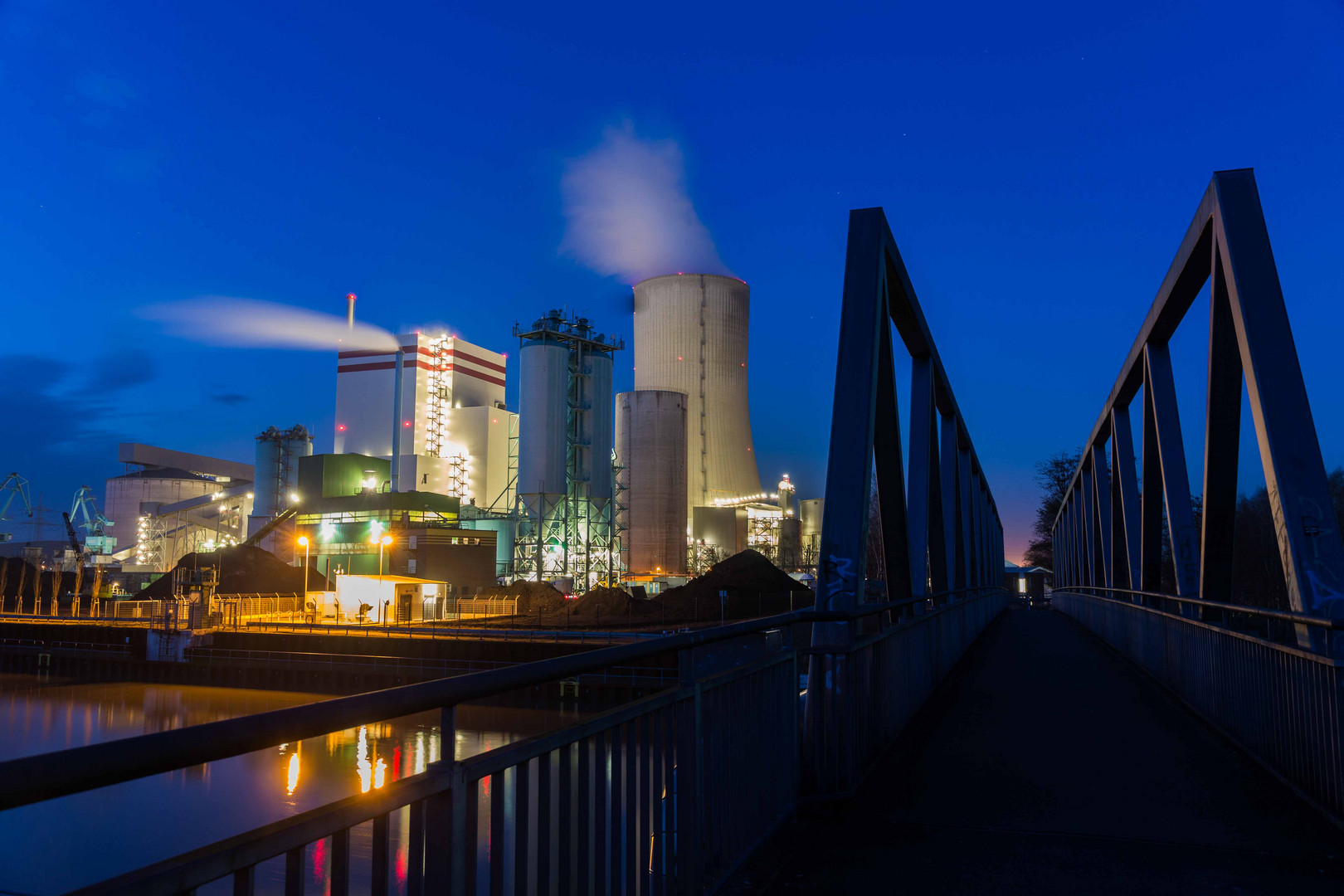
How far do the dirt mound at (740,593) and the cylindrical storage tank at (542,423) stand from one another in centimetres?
1695

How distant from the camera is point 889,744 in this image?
249 inches

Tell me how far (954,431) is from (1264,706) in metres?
10.7

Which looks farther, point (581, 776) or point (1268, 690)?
point (1268, 690)

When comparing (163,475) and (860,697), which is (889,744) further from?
(163,475)

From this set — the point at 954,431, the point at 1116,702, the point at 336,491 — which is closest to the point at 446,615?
the point at 336,491

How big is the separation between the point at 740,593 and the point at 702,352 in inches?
1373

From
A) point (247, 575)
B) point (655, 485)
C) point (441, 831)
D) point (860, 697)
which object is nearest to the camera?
point (441, 831)

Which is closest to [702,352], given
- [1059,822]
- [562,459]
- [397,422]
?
[562,459]

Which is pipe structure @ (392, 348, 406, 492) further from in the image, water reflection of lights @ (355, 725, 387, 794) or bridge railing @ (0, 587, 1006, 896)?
bridge railing @ (0, 587, 1006, 896)

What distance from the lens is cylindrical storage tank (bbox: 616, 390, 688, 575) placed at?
71.2m

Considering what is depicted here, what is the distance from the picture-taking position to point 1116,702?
8.45 meters

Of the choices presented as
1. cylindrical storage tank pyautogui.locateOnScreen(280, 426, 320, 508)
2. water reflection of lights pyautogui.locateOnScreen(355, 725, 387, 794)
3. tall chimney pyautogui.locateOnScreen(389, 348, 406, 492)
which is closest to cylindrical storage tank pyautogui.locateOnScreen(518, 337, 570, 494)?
tall chimney pyautogui.locateOnScreen(389, 348, 406, 492)

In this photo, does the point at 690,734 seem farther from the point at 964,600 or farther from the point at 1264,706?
the point at 964,600

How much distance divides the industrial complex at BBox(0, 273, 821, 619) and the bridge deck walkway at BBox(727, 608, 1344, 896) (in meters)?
39.5
